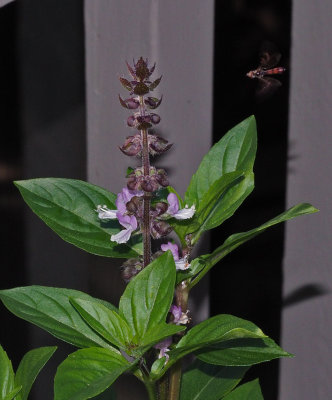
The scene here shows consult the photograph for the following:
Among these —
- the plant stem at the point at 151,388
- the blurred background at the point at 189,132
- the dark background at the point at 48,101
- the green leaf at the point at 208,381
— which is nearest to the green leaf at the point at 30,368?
the plant stem at the point at 151,388

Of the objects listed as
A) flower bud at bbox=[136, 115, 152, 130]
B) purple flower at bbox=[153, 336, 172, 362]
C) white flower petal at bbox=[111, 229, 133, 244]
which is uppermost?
flower bud at bbox=[136, 115, 152, 130]

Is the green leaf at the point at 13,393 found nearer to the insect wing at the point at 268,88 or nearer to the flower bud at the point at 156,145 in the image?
the flower bud at the point at 156,145

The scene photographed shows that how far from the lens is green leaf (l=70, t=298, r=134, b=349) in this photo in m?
0.84

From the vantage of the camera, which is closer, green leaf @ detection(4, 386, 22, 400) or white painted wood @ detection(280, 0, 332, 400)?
green leaf @ detection(4, 386, 22, 400)

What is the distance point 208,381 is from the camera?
102 centimetres

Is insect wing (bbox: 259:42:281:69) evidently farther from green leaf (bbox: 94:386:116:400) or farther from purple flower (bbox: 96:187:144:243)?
green leaf (bbox: 94:386:116:400)

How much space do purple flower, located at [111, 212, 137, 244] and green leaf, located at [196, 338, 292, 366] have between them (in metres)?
0.16

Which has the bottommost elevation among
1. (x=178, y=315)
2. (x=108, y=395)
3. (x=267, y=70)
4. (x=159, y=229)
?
(x=108, y=395)

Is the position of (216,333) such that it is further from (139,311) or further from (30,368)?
(30,368)

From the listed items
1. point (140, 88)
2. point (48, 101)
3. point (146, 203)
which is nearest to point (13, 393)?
point (146, 203)

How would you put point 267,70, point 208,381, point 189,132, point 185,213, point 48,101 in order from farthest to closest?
point 48,101
point 267,70
point 189,132
point 208,381
point 185,213

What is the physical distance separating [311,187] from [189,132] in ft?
1.13

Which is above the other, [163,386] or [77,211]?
[77,211]

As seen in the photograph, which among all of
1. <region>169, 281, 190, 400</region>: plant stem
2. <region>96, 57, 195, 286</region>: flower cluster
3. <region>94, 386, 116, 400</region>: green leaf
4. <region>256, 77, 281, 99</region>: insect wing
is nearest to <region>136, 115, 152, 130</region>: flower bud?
<region>96, 57, 195, 286</region>: flower cluster
